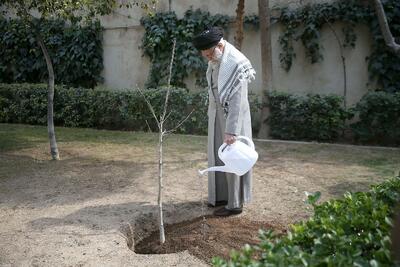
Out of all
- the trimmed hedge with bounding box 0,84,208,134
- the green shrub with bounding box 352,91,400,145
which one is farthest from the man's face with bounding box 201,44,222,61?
the trimmed hedge with bounding box 0,84,208,134

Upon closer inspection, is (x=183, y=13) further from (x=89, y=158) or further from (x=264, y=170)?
(x=264, y=170)

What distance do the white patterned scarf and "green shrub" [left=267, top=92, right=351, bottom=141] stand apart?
4.25 m

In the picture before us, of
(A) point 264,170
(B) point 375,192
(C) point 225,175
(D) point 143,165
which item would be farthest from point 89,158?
(B) point 375,192

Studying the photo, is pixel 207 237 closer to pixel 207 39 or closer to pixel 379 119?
pixel 207 39

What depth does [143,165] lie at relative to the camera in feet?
22.7

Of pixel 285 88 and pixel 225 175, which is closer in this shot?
pixel 225 175

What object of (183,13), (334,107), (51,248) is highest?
(183,13)

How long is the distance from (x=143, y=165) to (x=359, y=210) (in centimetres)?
466

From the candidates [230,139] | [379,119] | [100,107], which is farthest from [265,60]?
[230,139]

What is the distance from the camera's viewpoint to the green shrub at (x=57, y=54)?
11.8 m

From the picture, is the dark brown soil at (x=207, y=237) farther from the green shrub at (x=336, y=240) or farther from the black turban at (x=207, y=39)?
the black turban at (x=207, y=39)

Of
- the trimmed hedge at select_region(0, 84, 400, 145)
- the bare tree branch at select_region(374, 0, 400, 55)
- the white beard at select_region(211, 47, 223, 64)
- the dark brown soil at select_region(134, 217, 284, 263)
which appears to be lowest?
the dark brown soil at select_region(134, 217, 284, 263)

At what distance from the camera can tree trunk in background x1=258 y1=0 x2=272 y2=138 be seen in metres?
8.86

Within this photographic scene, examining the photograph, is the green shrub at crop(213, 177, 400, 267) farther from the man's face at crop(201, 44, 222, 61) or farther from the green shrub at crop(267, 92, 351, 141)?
the green shrub at crop(267, 92, 351, 141)
